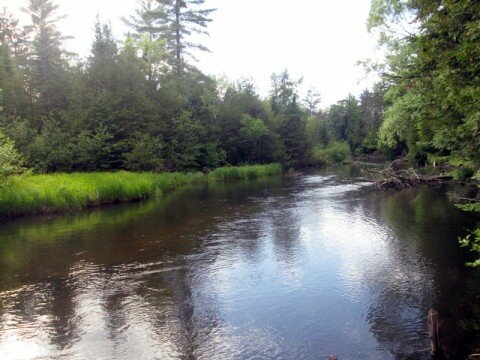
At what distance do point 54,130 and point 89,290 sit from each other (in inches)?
894

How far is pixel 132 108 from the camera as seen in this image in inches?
1350

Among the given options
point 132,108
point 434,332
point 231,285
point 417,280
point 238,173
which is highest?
point 132,108

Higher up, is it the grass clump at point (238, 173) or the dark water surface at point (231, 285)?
the grass clump at point (238, 173)

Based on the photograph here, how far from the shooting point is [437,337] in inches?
245

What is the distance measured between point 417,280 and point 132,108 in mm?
29683

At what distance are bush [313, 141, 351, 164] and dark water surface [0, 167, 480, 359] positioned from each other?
155 feet

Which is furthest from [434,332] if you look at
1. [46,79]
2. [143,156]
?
[46,79]

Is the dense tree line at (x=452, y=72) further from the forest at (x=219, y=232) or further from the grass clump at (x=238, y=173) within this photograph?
the grass clump at (x=238, y=173)

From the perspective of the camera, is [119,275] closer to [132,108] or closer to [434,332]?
[434,332]

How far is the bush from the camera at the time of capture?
65312 millimetres

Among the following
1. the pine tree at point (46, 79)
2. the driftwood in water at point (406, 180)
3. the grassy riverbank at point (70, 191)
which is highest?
the pine tree at point (46, 79)

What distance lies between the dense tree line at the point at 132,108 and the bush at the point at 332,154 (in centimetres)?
336

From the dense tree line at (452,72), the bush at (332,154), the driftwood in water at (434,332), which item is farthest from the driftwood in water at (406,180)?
A: the bush at (332,154)

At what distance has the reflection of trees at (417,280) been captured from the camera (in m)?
7.36
